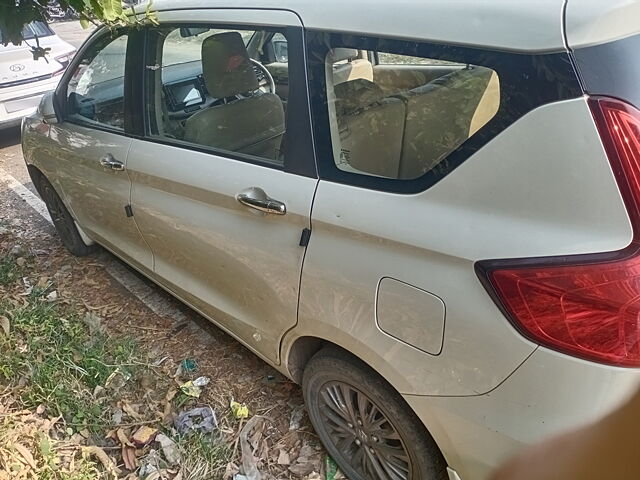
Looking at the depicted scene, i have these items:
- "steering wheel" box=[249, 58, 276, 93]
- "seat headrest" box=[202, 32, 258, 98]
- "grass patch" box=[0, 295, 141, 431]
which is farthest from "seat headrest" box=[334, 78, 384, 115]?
"grass patch" box=[0, 295, 141, 431]

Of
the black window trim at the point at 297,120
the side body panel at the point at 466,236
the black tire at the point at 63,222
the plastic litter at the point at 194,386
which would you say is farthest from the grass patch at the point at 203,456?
the black tire at the point at 63,222

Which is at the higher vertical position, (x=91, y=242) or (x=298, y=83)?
(x=298, y=83)

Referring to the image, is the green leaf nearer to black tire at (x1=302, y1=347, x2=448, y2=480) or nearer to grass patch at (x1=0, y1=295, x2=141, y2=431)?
black tire at (x1=302, y1=347, x2=448, y2=480)

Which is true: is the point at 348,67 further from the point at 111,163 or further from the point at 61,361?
the point at 61,361

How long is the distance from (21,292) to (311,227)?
2.59 m

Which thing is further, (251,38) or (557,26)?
(251,38)

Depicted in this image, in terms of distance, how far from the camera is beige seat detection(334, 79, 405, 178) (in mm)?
1700

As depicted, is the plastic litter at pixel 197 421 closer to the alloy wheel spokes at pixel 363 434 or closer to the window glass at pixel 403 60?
the alloy wheel spokes at pixel 363 434

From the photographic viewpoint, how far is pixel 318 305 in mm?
1792

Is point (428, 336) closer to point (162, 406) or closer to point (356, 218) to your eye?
point (356, 218)

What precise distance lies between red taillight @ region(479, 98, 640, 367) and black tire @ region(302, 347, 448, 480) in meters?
0.63

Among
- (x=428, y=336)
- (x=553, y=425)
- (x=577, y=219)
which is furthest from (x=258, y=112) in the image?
(x=553, y=425)

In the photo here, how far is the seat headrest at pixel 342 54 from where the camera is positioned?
1.68 metres

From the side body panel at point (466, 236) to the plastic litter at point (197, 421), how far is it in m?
0.96
